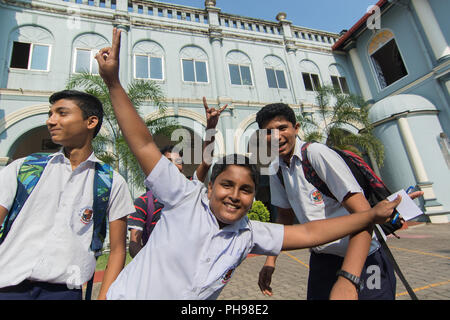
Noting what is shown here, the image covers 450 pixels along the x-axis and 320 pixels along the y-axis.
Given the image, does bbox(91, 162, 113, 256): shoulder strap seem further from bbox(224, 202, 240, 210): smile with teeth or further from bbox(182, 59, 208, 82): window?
bbox(182, 59, 208, 82): window

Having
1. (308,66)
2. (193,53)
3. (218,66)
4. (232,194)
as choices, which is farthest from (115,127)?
(308,66)

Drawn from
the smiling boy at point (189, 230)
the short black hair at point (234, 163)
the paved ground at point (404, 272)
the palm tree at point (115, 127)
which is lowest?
the paved ground at point (404, 272)

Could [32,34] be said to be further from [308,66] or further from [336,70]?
[336,70]

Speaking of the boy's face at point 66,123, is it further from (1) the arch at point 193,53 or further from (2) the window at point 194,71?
(1) the arch at point 193,53

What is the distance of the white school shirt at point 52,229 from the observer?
4.13ft

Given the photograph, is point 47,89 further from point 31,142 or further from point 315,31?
point 315,31

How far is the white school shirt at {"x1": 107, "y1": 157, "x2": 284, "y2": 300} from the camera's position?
3.75 feet

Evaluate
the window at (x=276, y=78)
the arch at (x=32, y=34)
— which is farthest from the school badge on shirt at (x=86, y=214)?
the window at (x=276, y=78)

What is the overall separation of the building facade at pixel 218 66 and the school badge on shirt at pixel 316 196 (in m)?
8.40

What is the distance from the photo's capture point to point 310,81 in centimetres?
1351

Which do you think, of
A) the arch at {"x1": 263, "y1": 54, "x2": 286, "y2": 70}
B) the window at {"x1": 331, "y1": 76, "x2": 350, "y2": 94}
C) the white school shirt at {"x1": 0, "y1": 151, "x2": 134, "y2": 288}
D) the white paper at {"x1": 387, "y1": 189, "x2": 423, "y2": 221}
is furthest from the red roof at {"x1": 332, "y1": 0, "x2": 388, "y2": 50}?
the white school shirt at {"x1": 0, "y1": 151, "x2": 134, "y2": 288}

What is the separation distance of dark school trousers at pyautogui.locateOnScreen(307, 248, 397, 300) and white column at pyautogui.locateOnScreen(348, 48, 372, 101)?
1470 centimetres

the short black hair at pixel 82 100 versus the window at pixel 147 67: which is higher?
the window at pixel 147 67
